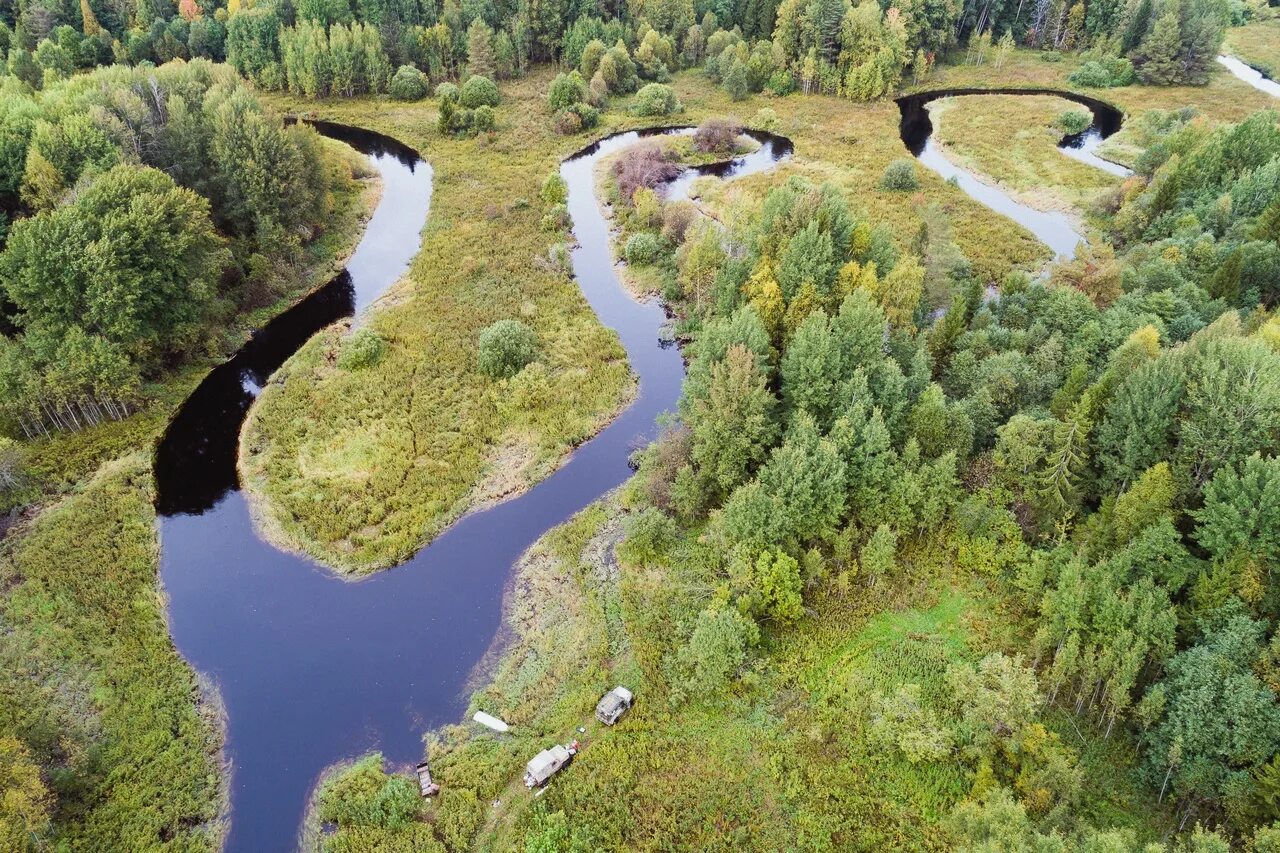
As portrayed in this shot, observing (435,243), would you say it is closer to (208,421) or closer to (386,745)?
(208,421)

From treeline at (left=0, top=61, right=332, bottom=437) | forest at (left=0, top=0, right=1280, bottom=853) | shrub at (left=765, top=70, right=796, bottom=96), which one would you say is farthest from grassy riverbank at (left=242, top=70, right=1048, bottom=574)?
shrub at (left=765, top=70, right=796, bottom=96)

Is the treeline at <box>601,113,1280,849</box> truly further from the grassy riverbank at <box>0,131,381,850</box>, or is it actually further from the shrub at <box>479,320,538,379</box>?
the grassy riverbank at <box>0,131,381,850</box>

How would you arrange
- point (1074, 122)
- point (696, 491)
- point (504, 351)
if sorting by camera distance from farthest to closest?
1. point (1074, 122)
2. point (504, 351)
3. point (696, 491)

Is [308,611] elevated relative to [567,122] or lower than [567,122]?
lower

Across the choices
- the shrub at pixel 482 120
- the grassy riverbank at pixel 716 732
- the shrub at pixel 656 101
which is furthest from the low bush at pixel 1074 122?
the grassy riverbank at pixel 716 732

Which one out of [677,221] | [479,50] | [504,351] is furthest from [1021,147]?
[479,50]

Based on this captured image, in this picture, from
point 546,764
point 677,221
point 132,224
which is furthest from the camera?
point 677,221

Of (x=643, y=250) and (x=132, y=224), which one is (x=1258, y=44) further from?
(x=132, y=224)
